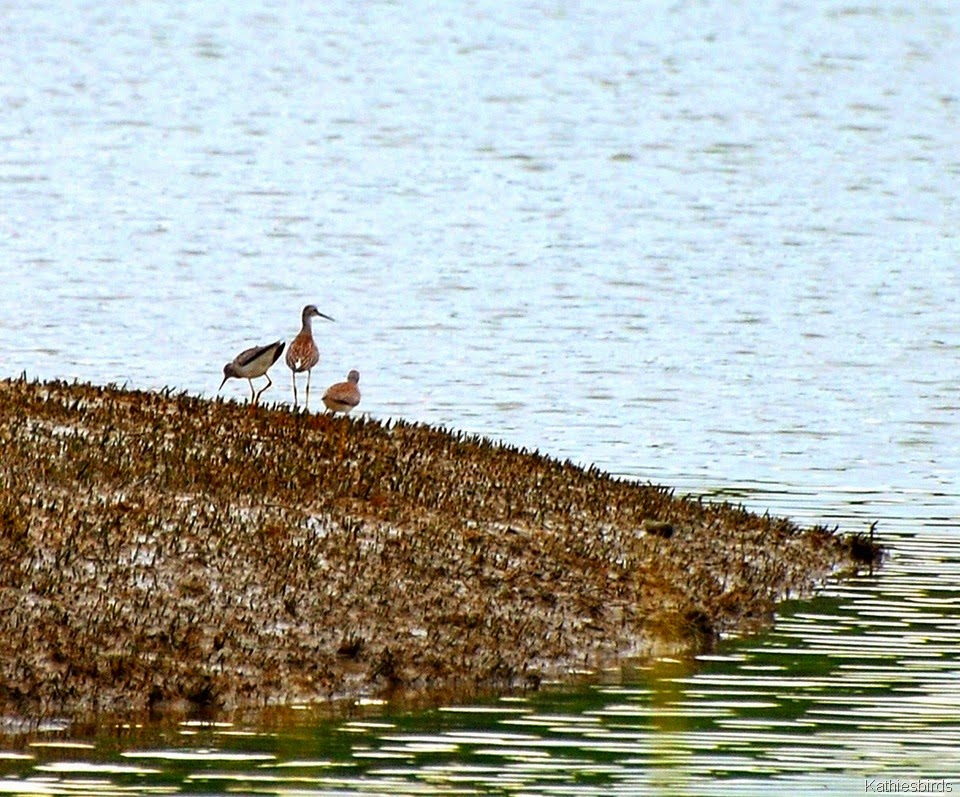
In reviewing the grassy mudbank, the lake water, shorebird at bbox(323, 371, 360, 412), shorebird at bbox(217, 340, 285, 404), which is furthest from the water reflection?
shorebird at bbox(217, 340, 285, 404)

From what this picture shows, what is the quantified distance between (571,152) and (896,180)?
9.66m

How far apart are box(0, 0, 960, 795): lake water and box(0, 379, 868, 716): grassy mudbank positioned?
0.59 meters

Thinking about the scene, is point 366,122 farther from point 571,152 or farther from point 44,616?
point 44,616

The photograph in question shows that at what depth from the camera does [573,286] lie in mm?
44781

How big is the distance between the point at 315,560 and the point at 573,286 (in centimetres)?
2764

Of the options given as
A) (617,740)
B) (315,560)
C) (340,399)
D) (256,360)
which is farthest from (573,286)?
(617,740)

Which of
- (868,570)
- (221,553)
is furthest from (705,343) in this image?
(221,553)

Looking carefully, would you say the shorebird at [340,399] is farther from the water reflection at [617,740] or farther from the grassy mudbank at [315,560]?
the water reflection at [617,740]

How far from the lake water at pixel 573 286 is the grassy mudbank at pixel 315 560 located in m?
0.59

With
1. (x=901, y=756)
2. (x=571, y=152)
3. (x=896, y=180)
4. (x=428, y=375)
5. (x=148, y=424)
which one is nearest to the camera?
(x=901, y=756)

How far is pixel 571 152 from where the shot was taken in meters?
68.2

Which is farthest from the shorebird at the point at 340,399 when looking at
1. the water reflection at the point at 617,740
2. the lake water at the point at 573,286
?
the water reflection at the point at 617,740

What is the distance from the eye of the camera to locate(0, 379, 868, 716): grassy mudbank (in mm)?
15977

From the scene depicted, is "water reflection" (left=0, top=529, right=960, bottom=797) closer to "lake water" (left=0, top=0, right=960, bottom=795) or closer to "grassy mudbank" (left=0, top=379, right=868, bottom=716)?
"lake water" (left=0, top=0, right=960, bottom=795)
